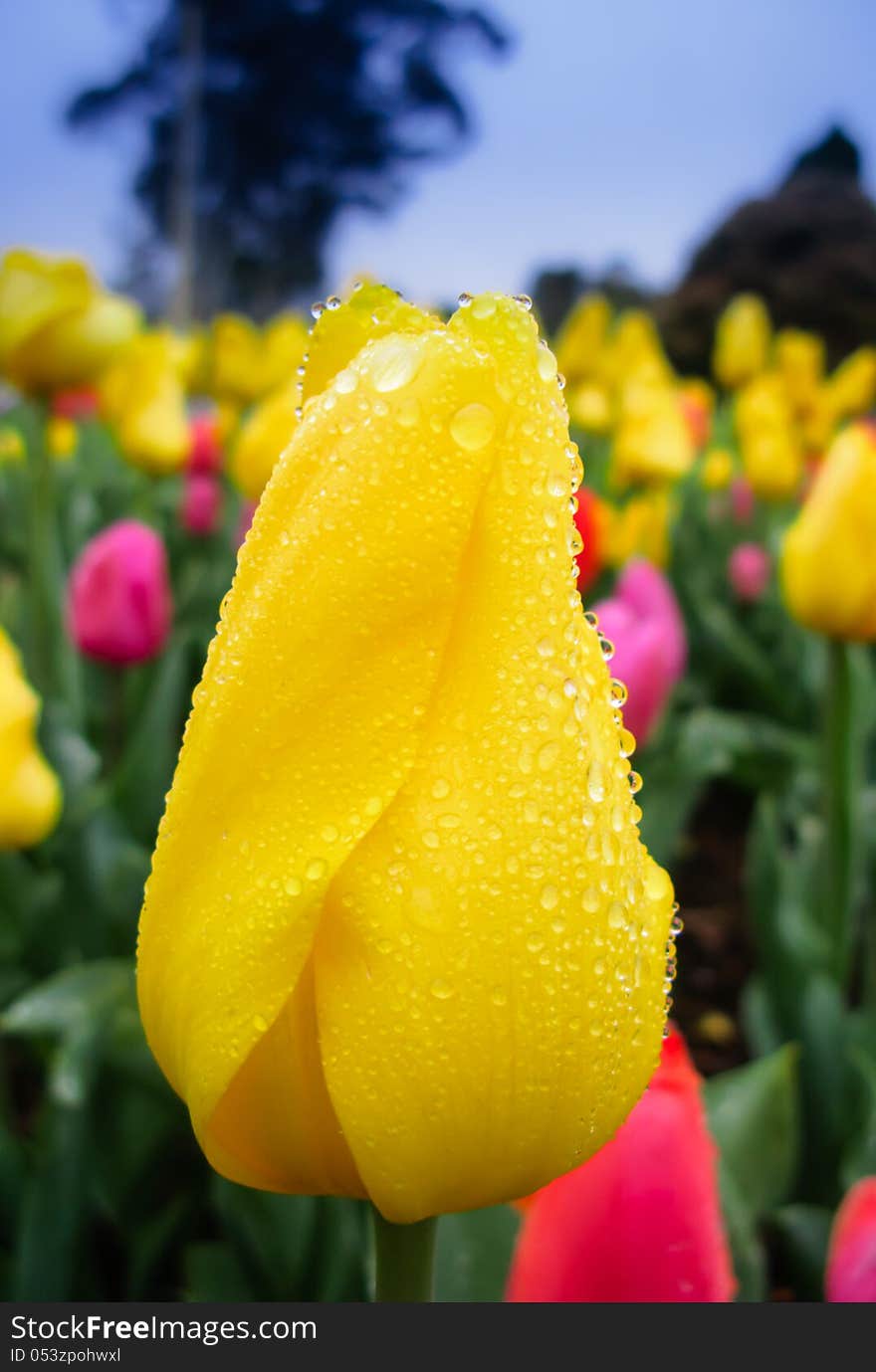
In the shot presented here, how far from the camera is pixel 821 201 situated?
156 inches

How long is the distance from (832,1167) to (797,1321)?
0.65 meters

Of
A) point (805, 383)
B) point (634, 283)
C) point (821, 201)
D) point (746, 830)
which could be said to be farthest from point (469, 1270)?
point (634, 283)

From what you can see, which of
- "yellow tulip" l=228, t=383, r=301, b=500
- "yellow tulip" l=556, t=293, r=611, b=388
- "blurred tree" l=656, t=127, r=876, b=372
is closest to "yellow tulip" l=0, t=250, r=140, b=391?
"yellow tulip" l=228, t=383, r=301, b=500

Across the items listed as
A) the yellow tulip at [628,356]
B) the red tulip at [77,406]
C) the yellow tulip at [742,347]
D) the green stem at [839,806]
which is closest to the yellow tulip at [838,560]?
the green stem at [839,806]

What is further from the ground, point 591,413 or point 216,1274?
point 591,413

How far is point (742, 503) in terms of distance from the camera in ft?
7.63

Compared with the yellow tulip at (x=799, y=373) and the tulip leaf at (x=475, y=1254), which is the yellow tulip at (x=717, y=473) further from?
the tulip leaf at (x=475, y=1254)

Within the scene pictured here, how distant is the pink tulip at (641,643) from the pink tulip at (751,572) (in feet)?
3.18

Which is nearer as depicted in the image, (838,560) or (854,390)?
(838,560)

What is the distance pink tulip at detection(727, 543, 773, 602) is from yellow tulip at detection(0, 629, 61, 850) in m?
1.44

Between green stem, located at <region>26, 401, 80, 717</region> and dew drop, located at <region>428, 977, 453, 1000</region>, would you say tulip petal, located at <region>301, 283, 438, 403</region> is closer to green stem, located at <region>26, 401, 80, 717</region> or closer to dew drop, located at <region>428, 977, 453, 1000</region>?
dew drop, located at <region>428, 977, 453, 1000</region>

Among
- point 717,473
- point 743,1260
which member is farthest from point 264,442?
point 717,473

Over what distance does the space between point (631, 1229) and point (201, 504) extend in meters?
1.46

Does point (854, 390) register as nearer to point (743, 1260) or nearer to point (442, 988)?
point (743, 1260)
